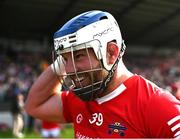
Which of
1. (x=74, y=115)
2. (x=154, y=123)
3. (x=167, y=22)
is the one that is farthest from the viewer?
(x=167, y=22)

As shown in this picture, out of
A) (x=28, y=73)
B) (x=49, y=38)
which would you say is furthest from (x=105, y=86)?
(x=49, y=38)

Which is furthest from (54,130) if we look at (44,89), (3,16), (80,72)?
(3,16)

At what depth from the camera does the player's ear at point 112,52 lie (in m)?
2.21

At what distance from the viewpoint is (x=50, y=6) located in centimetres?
1975

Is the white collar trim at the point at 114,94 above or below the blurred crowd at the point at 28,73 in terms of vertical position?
below

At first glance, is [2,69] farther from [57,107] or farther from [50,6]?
[57,107]

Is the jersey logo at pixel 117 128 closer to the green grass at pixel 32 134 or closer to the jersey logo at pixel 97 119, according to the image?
the jersey logo at pixel 97 119

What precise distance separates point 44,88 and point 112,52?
27.4 inches

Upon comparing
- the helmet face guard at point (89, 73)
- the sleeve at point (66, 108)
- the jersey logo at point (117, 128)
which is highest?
the helmet face guard at point (89, 73)

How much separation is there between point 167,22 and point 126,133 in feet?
71.8

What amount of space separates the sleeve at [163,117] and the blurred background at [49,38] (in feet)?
39.7

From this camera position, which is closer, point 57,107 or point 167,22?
point 57,107

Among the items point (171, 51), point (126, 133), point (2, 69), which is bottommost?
point (126, 133)

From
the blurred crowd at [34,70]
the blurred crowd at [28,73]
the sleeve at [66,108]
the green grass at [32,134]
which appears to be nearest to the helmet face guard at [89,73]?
the sleeve at [66,108]
